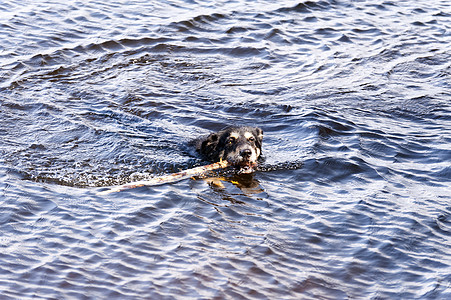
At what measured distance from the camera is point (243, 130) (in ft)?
31.0

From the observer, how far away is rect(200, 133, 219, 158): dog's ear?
9.58m

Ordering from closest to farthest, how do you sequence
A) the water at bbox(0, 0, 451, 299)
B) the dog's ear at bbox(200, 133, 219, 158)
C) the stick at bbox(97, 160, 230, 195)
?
the water at bbox(0, 0, 451, 299), the stick at bbox(97, 160, 230, 195), the dog's ear at bbox(200, 133, 219, 158)

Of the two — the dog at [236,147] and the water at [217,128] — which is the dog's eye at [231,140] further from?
the water at [217,128]

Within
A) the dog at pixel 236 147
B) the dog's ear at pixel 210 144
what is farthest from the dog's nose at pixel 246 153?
the dog's ear at pixel 210 144

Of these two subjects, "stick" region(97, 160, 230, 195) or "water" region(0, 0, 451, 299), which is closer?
"water" region(0, 0, 451, 299)

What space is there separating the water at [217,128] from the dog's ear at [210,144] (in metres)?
0.40

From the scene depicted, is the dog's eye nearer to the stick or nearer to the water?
the stick

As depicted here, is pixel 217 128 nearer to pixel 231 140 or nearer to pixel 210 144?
pixel 210 144

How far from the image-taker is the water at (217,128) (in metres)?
6.44

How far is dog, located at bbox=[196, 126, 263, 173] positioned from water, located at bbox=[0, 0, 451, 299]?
0.27 meters

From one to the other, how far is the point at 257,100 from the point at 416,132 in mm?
3100

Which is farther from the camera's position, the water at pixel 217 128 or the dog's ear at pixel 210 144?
the dog's ear at pixel 210 144

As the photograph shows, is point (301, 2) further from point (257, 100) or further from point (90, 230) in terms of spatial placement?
point (90, 230)

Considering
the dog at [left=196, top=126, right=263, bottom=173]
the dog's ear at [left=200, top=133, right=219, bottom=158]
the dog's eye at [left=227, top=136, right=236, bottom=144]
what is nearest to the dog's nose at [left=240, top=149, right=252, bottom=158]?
the dog at [left=196, top=126, right=263, bottom=173]
